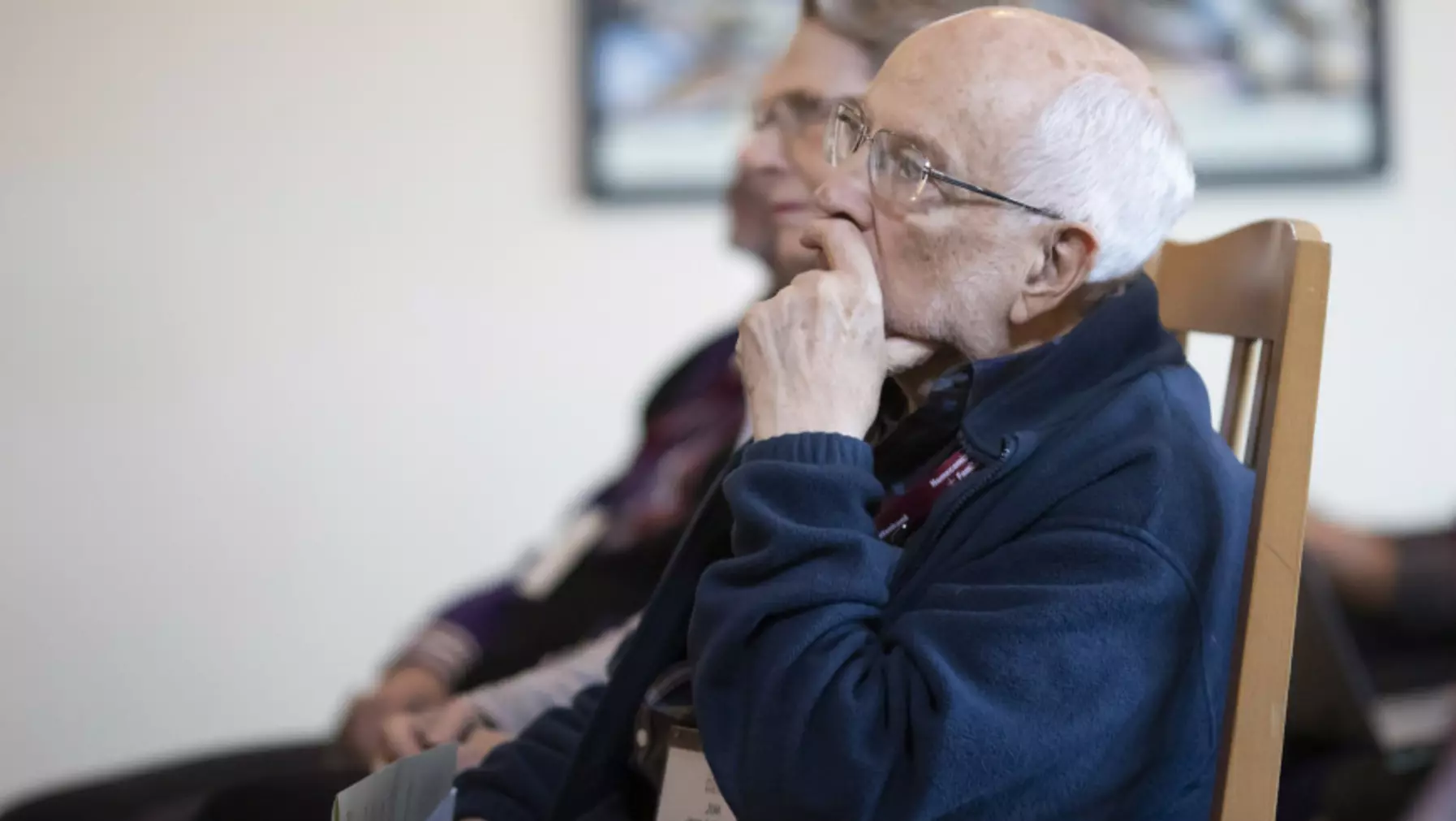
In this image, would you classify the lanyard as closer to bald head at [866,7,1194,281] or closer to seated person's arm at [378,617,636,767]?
bald head at [866,7,1194,281]

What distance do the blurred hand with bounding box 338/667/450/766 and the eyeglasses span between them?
0.93 meters

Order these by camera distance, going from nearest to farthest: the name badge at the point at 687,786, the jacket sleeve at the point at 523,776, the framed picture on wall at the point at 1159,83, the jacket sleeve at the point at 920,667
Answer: the jacket sleeve at the point at 920,667, the name badge at the point at 687,786, the jacket sleeve at the point at 523,776, the framed picture on wall at the point at 1159,83

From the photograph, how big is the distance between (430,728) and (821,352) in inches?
26.4

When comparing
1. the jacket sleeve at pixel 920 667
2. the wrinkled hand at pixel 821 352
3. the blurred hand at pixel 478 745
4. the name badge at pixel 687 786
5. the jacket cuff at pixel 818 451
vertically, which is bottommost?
the blurred hand at pixel 478 745

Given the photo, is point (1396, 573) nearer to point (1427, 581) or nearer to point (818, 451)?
point (1427, 581)

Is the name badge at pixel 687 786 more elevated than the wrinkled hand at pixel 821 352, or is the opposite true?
the wrinkled hand at pixel 821 352

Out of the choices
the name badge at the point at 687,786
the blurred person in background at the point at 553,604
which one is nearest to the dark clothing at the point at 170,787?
the blurred person in background at the point at 553,604

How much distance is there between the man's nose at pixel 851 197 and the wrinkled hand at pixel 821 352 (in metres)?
0.02

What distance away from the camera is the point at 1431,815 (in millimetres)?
1460

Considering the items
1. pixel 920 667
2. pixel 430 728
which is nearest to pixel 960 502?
pixel 920 667

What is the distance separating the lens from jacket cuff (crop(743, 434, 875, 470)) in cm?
87

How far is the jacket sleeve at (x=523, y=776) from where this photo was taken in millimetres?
1118

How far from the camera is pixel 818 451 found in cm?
87

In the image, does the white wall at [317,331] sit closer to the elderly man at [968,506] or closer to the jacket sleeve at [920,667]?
the elderly man at [968,506]
